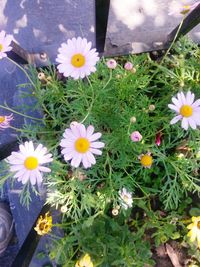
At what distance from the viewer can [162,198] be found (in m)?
1.36

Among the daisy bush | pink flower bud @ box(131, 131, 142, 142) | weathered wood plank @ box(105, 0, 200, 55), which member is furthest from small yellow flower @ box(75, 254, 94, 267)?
weathered wood plank @ box(105, 0, 200, 55)

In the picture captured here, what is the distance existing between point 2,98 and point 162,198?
834 mm

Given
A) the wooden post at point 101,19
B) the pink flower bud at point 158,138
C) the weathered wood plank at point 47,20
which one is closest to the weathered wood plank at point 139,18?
the weathered wood plank at point 47,20

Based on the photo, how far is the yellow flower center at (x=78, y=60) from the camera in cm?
92

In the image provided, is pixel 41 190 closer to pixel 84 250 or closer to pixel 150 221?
pixel 84 250

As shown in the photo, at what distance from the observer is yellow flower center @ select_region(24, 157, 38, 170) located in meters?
0.91

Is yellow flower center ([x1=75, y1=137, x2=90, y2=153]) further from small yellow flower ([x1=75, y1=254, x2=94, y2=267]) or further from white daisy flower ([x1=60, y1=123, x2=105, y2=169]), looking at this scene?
small yellow flower ([x1=75, y1=254, x2=94, y2=267])

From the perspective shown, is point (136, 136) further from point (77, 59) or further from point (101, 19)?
point (101, 19)

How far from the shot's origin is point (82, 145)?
909 mm

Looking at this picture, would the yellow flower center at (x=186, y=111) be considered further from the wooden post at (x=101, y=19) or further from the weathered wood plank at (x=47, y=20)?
the weathered wood plank at (x=47, y=20)

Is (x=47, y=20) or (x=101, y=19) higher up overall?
(x=47, y=20)

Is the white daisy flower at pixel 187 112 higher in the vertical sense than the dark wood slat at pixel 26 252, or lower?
higher

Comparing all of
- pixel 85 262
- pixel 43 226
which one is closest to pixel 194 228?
pixel 85 262

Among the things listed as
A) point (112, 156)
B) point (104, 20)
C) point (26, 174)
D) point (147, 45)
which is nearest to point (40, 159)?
Answer: point (26, 174)
